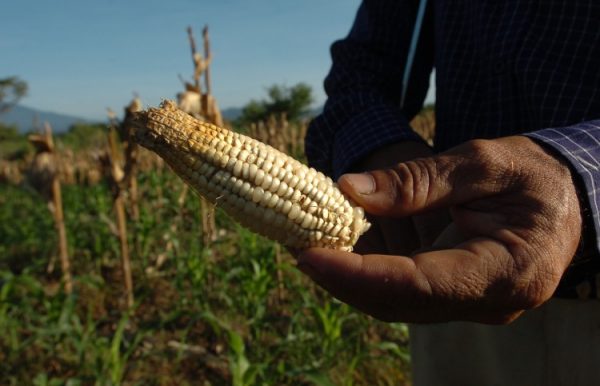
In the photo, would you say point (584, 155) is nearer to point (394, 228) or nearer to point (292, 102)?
point (394, 228)

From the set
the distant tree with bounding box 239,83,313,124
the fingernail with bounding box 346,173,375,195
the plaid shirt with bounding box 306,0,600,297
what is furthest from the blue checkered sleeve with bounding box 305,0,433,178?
the distant tree with bounding box 239,83,313,124

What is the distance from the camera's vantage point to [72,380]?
135 inches

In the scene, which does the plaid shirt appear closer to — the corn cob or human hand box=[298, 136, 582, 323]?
human hand box=[298, 136, 582, 323]

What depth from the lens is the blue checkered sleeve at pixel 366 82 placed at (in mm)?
1812

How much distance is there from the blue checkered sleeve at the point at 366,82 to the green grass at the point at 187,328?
5.51ft

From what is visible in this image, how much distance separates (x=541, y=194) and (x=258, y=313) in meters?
3.37

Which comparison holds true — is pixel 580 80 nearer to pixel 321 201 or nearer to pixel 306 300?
pixel 321 201

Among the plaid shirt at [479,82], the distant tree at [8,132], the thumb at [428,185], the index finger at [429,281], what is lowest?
the index finger at [429,281]

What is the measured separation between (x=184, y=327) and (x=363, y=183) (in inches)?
157

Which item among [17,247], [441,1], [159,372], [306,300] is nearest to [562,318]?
[441,1]

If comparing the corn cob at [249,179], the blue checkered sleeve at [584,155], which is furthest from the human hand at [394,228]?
the blue checkered sleeve at [584,155]

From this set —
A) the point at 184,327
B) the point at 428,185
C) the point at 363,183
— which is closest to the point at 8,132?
the point at 184,327

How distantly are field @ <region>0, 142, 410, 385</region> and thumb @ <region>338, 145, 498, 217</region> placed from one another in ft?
6.72

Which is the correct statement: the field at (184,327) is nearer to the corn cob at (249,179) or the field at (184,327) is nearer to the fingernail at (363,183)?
the corn cob at (249,179)
